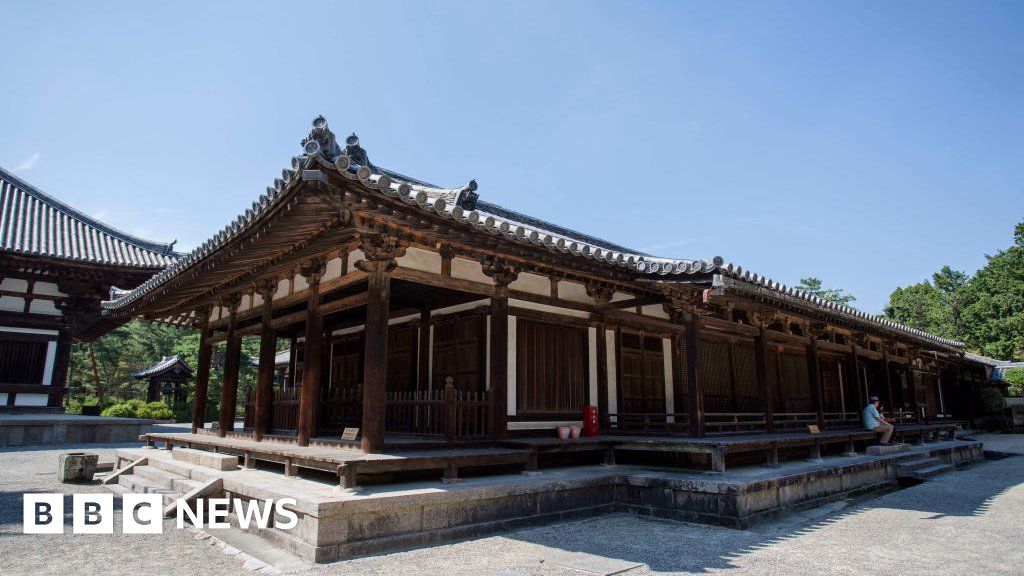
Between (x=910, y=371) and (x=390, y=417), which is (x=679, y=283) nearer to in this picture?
(x=390, y=417)

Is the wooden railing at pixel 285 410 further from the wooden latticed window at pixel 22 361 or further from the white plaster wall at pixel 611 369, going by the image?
the wooden latticed window at pixel 22 361

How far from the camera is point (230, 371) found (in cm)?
1204

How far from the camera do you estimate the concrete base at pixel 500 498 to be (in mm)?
6059

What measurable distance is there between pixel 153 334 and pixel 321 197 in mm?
46503

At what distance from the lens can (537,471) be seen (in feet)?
28.6

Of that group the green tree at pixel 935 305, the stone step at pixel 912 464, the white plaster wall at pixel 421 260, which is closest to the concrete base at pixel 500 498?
the stone step at pixel 912 464

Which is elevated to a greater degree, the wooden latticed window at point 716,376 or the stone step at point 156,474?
the wooden latticed window at point 716,376

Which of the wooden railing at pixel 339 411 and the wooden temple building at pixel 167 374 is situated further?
the wooden temple building at pixel 167 374

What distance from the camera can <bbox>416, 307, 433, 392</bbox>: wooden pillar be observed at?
1088 cm

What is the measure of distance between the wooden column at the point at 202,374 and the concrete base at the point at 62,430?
6.91 metres

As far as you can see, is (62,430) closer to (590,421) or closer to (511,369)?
(511,369)

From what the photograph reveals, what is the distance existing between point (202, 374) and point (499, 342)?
8.03 m

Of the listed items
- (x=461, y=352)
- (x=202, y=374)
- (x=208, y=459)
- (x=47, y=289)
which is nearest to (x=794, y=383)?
(x=461, y=352)

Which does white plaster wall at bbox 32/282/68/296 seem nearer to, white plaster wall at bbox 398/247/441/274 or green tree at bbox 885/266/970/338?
white plaster wall at bbox 398/247/441/274
